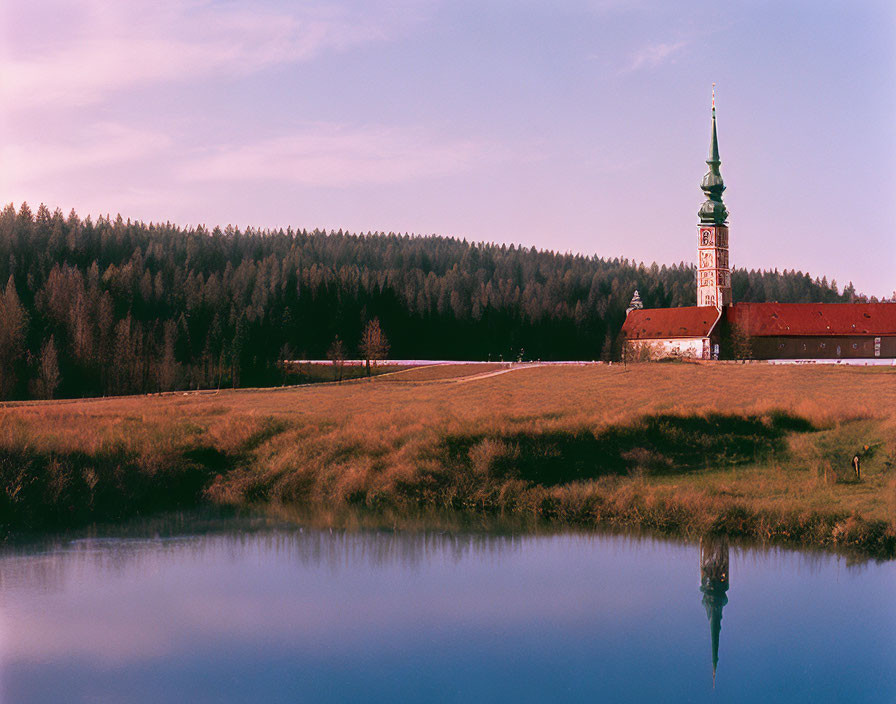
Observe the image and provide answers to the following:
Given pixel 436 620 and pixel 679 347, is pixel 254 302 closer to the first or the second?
pixel 679 347

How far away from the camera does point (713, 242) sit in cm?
13275

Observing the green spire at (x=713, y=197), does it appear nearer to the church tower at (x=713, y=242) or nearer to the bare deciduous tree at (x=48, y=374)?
the church tower at (x=713, y=242)

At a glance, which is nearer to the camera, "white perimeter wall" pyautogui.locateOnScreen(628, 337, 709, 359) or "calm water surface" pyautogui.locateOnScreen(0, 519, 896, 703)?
"calm water surface" pyautogui.locateOnScreen(0, 519, 896, 703)

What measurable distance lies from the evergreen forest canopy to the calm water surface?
212ft

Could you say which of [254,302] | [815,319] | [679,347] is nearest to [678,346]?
[679,347]

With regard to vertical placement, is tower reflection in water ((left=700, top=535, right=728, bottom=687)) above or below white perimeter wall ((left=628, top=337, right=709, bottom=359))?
below

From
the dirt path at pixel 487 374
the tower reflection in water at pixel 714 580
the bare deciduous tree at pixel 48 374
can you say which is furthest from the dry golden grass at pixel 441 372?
the tower reflection in water at pixel 714 580

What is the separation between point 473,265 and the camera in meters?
171

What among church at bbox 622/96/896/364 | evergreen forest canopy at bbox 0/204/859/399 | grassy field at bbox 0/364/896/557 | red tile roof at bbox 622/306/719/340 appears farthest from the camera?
red tile roof at bbox 622/306/719/340

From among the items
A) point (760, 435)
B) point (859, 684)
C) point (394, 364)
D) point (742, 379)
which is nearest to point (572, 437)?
point (760, 435)

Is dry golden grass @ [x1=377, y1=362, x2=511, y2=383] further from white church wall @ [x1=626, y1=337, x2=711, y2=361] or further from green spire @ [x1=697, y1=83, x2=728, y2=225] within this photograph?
green spire @ [x1=697, y1=83, x2=728, y2=225]

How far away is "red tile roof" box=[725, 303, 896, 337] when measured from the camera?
10888 centimetres

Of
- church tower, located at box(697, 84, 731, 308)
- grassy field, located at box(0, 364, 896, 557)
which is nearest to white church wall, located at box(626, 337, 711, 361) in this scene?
church tower, located at box(697, 84, 731, 308)

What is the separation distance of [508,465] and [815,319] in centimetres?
9112
